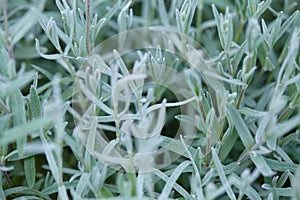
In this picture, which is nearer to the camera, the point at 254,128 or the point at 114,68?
the point at 114,68

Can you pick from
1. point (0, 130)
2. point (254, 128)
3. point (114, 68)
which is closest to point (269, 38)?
point (254, 128)

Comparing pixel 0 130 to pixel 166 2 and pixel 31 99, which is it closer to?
pixel 31 99

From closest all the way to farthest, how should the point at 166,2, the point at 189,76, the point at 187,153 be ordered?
the point at 189,76 < the point at 187,153 < the point at 166,2

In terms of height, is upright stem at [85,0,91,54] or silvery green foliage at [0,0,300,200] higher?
upright stem at [85,0,91,54]

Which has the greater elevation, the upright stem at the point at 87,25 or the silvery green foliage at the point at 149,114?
the upright stem at the point at 87,25

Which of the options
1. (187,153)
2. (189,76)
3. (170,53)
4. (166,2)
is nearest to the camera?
(189,76)

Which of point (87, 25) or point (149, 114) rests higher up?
point (87, 25)

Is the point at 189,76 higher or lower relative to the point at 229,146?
higher
